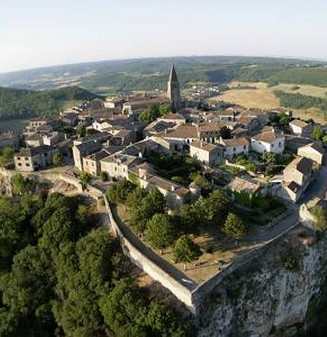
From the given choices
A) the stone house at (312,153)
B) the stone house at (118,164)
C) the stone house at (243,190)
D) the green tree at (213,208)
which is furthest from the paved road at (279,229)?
the stone house at (118,164)

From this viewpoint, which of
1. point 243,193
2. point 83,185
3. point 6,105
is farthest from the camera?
point 6,105

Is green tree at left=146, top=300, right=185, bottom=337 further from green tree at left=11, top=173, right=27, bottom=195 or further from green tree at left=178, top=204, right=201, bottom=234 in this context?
green tree at left=11, top=173, right=27, bottom=195

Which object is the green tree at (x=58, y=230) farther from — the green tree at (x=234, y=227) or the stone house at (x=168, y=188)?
the green tree at (x=234, y=227)

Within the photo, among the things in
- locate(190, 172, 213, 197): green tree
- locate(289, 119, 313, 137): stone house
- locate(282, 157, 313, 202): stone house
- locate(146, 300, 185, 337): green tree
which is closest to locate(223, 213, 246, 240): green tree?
locate(190, 172, 213, 197): green tree

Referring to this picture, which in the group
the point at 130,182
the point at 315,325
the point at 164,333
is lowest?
the point at 315,325

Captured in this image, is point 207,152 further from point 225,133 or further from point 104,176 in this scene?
point 104,176

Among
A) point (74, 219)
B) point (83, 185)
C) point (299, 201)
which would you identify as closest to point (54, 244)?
point (74, 219)

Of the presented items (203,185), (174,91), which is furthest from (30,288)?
(174,91)

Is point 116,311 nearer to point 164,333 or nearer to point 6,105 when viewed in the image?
point 164,333
